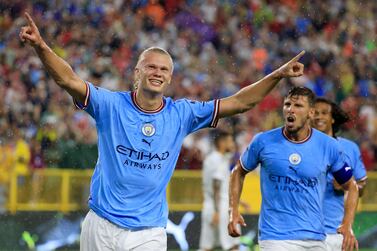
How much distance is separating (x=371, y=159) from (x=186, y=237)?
4.50 metres

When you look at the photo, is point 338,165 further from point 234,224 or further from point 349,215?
point 234,224

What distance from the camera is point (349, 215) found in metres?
8.27

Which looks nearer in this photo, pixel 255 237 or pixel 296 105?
pixel 296 105

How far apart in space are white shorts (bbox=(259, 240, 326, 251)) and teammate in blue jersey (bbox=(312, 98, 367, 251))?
0.87 meters

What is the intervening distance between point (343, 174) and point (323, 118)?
3.60 feet

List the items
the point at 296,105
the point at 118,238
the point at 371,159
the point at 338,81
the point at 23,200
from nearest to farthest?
the point at 118,238
the point at 296,105
the point at 23,200
the point at 371,159
the point at 338,81

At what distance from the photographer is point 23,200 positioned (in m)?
13.6

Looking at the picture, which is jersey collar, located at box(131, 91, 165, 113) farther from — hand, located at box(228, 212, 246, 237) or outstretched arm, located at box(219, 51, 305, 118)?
hand, located at box(228, 212, 246, 237)

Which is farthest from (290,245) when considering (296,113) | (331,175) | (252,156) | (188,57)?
(188,57)

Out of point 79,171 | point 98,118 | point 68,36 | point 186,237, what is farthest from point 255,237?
point 98,118

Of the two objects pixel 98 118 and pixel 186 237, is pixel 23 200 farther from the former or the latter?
pixel 98 118

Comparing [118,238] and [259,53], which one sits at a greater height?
[259,53]

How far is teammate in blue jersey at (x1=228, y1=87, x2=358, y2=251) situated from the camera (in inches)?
312

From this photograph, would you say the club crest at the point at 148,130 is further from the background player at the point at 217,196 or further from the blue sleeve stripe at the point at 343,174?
the background player at the point at 217,196
